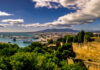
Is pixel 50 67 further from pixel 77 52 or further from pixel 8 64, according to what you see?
pixel 77 52

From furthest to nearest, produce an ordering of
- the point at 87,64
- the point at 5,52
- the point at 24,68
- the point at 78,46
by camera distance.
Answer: the point at 78,46 < the point at 5,52 < the point at 87,64 < the point at 24,68

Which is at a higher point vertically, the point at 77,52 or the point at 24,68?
the point at 24,68

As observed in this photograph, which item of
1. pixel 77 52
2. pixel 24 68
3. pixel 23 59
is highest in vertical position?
pixel 23 59

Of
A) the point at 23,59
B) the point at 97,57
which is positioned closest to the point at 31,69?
the point at 23,59

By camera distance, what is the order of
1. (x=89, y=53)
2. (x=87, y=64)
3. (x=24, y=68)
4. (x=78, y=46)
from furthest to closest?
1. (x=78, y=46)
2. (x=89, y=53)
3. (x=87, y=64)
4. (x=24, y=68)

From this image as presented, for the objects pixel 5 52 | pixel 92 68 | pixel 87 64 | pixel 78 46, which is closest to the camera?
pixel 92 68

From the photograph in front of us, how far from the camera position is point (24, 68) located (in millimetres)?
8758

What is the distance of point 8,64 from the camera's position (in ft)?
29.7

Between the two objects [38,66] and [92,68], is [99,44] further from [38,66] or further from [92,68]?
[38,66]

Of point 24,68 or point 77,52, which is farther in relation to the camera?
point 77,52

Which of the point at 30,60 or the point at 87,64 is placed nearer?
the point at 30,60

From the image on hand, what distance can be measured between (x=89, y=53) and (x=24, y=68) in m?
12.4

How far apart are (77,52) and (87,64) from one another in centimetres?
764

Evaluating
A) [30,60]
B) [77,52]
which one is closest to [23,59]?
[30,60]
